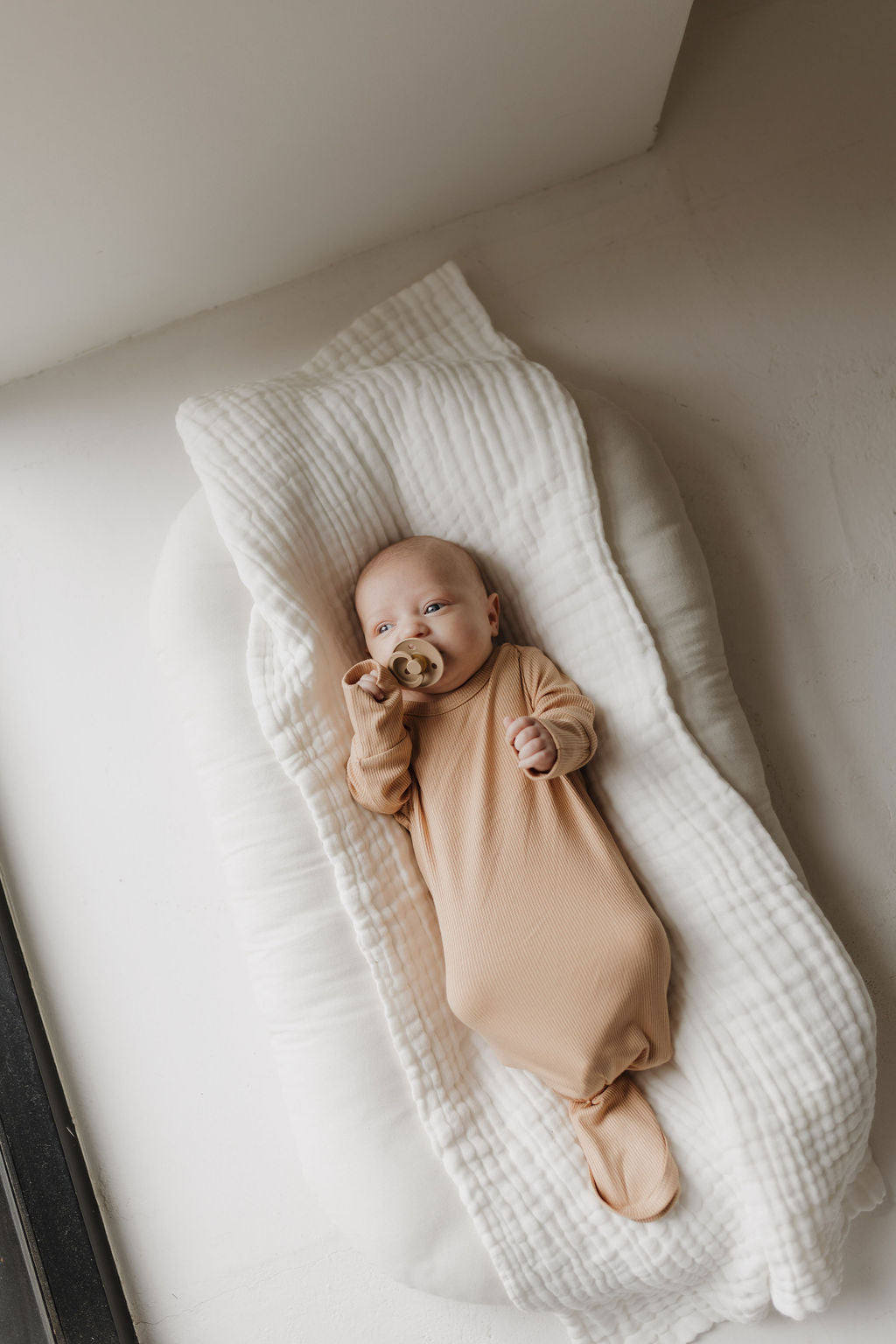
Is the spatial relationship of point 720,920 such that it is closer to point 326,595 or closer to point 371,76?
point 326,595

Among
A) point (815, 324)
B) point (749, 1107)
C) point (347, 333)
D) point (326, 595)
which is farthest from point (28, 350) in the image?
point (749, 1107)

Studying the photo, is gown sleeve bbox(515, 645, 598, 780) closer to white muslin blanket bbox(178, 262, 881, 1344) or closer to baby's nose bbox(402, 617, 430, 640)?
white muslin blanket bbox(178, 262, 881, 1344)

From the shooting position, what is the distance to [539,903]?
4.33ft

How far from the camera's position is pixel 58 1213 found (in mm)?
1544

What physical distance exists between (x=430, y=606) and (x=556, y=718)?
239mm

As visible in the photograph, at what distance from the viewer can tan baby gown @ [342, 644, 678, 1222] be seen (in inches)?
50.1

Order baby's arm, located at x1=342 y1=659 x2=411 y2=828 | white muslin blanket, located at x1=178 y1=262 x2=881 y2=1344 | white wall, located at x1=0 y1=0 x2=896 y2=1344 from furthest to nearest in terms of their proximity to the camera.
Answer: white wall, located at x1=0 y1=0 x2=896 y2=1344 < baby's arm, located at x1=342 y1=659 x2=411 y2=828 < white muslin blanket, located at x1=178 y1=262 x2=881 y2=1344

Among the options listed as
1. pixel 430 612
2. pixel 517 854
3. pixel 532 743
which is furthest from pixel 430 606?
pixel 517 854

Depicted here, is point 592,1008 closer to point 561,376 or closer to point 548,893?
point 548,893

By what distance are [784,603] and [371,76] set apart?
99 cm

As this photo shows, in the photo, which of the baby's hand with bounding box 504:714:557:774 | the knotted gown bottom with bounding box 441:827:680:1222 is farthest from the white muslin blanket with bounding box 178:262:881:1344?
the baby's hand with bounding box 504:714:557:774

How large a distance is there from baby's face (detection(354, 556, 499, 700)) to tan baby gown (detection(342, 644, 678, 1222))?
0.16 ft

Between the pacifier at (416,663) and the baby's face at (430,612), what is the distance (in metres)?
0.02

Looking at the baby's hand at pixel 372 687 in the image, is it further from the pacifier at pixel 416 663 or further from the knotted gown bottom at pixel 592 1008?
the knotted gown bottom at pixel 592 1008
